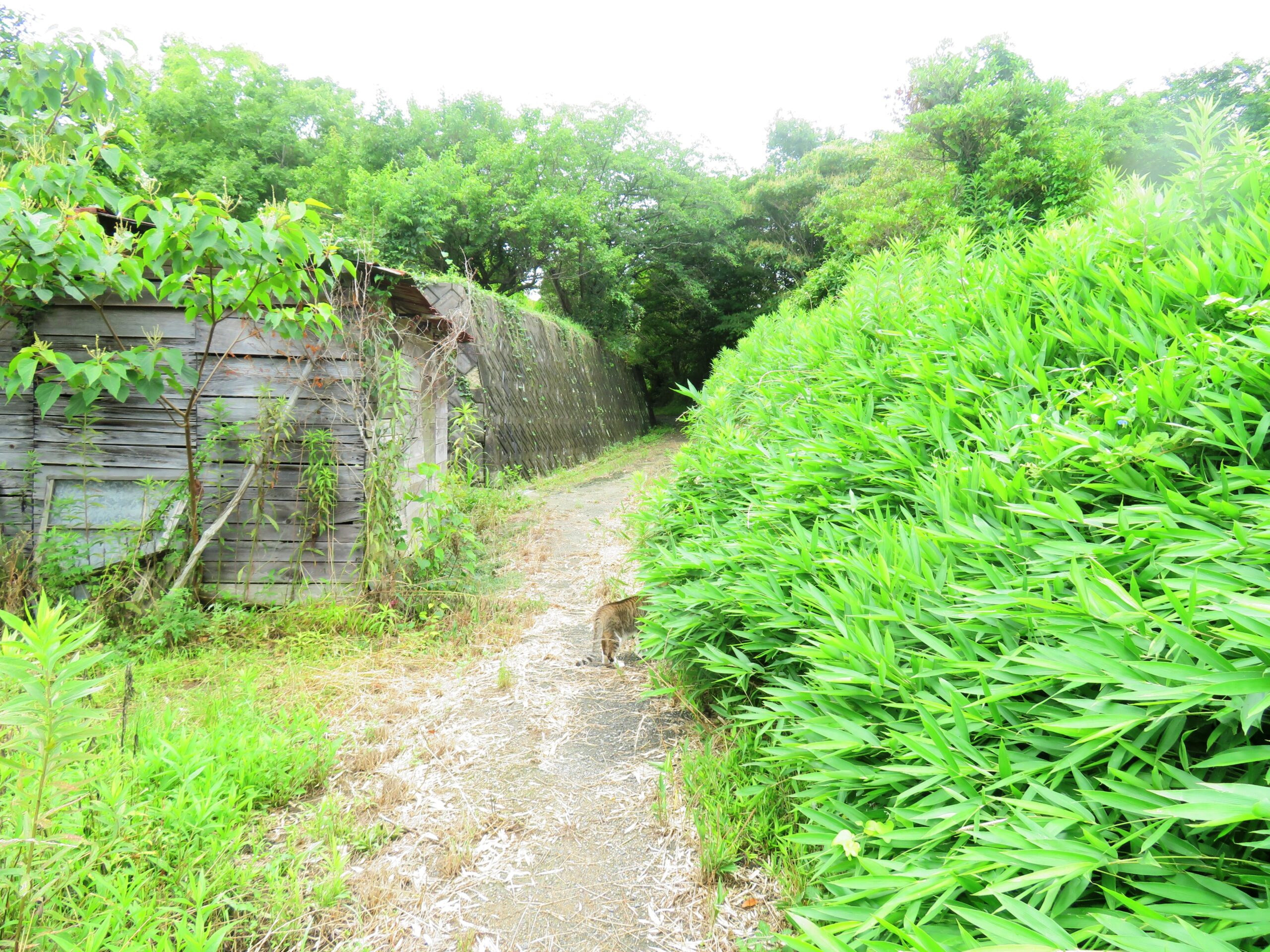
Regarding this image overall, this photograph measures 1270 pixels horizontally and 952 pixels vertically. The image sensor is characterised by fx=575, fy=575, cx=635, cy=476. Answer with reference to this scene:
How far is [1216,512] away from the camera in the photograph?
1.33 meters

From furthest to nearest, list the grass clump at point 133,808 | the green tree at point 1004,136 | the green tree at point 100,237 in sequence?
the green tree at point 1004,136 → the green tree at point 100,237 → the grass clump at point 133,808

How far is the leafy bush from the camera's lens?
1.01 metres

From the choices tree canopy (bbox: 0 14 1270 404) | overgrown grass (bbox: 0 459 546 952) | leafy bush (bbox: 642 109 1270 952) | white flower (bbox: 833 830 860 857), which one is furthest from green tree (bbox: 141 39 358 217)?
white flower (bbox: 833 830 860 857)

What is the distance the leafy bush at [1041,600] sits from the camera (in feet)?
3.32

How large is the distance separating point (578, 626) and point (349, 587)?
187cm

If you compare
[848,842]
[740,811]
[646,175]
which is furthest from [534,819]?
[646,175]

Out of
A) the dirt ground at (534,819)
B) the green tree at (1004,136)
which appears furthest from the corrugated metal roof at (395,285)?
the green tree at (1004,136)

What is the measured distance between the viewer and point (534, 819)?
2.49 m

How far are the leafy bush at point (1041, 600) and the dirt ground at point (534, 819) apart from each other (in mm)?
526

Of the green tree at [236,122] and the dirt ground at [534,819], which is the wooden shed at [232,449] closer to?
the dirt ground at [534,819]

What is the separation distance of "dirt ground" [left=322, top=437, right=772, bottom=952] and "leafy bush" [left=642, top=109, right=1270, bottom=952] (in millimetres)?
526

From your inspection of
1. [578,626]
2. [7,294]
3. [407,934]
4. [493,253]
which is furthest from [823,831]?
[493,253]

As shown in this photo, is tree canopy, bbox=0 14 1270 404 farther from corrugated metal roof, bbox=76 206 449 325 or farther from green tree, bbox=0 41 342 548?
green tree, bbox=0 41 342 548

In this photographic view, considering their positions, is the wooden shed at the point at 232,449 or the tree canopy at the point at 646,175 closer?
the wooden shed at the point at 232,449
